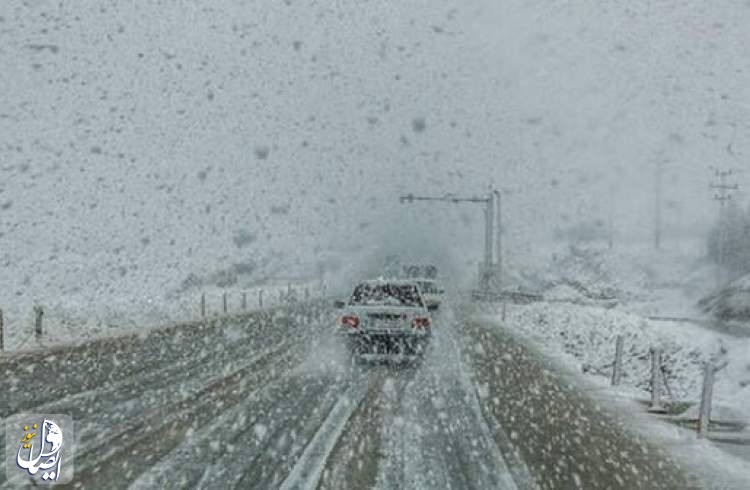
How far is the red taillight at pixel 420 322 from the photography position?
15164mm

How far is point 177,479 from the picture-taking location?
6.93m

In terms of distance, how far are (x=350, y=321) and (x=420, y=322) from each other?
1.30 meters

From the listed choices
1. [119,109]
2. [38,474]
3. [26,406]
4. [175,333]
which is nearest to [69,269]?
[175,333]

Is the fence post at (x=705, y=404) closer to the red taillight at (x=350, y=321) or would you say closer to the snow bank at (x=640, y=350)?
the snow bank at (x=640, y=350)

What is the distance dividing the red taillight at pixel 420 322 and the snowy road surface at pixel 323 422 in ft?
2.56

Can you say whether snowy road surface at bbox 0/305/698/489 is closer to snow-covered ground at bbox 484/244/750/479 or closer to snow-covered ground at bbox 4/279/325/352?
snow-covered ground at bbox 484/244/750/479

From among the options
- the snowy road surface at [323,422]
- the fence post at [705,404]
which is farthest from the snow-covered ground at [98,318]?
the fence post at [705,404]

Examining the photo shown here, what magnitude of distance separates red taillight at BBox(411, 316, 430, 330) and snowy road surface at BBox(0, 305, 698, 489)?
780 mm

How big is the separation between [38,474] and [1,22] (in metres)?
81.3

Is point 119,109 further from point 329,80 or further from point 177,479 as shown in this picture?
point 177,479

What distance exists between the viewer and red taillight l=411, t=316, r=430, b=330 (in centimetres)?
1516

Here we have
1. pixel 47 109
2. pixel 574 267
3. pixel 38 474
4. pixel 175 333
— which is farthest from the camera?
pixel 574 267

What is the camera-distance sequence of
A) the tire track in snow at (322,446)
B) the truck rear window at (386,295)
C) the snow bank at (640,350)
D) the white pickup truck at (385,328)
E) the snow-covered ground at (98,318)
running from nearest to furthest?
1. the tire track in snow at (322,446)
2. the snow bank at (640,350)
3. the white pickup truck at (385,328)
4. the truck rear window at (386,295)
5. the snow-covered ground at (98,318)

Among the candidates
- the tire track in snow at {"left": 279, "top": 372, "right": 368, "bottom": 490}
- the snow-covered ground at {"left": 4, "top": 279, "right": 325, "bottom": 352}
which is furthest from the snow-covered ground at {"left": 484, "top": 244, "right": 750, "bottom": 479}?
the snow-covered ground at {"left": 4, "top": 279, "right": 325, "bottom": 352}
